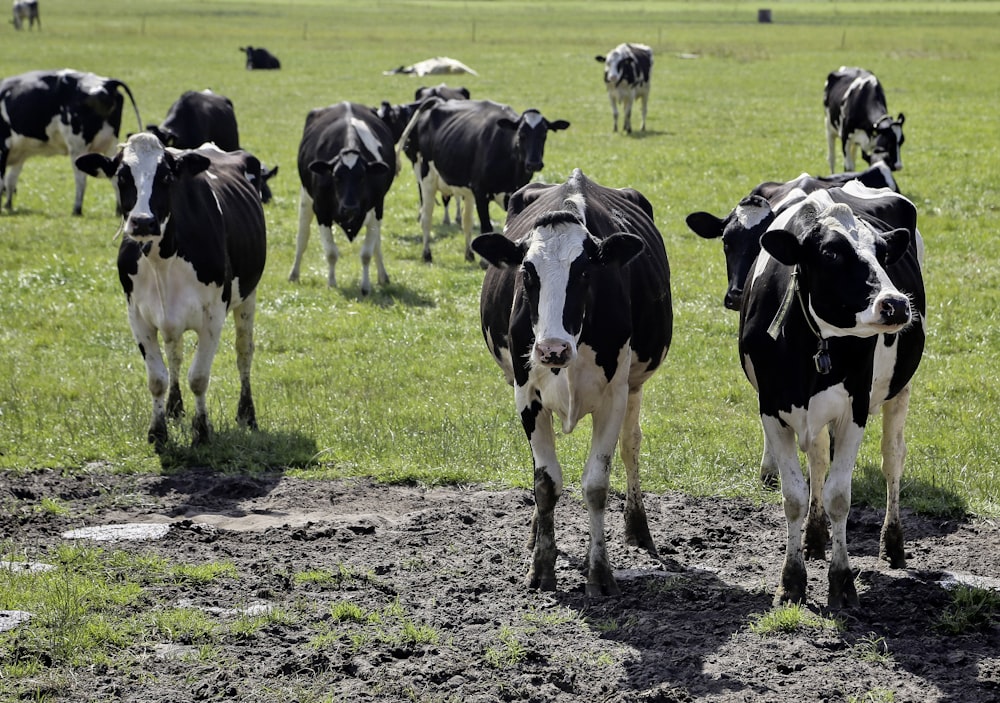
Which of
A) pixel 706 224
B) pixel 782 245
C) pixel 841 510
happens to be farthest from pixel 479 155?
pixel 841 510

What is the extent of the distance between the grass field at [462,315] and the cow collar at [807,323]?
252 cm

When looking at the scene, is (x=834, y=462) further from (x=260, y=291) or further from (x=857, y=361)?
(x=260, y=291)

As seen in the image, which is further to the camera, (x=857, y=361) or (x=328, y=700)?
(x=857, y=361)

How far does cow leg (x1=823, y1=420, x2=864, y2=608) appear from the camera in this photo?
273 inches

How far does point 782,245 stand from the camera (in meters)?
6.60

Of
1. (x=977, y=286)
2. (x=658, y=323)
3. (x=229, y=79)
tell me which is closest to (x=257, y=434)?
(x=658, y=323)

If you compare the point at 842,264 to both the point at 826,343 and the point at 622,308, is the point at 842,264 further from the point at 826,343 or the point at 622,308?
the point at 622,308

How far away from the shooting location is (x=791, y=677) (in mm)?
6066

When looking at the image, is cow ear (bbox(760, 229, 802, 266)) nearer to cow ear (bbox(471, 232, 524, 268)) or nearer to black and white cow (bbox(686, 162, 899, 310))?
cow ear (bbox(471, 232, 524, 268))

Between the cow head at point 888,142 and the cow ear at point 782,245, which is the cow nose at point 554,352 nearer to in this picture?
the cow ear at point 782,245

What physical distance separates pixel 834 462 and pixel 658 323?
165cm

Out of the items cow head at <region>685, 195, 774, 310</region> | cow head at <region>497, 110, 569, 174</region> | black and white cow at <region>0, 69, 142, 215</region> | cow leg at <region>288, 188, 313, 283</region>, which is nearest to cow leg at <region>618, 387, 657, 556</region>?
cow head at <region>685, 195, 774, 310</region>

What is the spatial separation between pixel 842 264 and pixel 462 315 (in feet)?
31.2

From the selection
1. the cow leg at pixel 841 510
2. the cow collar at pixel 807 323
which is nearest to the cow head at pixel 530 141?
the cow collar at pixel 807 323
